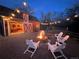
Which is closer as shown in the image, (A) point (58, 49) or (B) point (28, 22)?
(A) point (58, 49)

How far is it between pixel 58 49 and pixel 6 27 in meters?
12.0

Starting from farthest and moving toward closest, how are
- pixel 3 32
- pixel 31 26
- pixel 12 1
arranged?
pixel 12 1
pixel 31 26
pixel 3 32

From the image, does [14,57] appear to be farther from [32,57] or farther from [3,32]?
[3,32]

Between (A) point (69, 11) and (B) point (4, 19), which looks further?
(A) point (69, 11)

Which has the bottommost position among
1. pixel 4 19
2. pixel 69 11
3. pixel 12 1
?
pixel 4 19

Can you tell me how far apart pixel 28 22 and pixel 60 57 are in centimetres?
1810

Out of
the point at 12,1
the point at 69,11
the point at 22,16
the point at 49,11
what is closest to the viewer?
the point at 22,16

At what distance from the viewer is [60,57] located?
578 centimetres

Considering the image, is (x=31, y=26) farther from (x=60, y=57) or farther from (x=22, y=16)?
(x=60, y=57)

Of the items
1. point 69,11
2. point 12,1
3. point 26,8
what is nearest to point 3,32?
point 26,8

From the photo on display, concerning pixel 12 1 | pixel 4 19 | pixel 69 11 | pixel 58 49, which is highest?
pixel 12 1

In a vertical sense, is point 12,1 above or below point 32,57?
above

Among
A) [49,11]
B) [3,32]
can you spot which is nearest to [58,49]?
[3,32]

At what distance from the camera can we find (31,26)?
24.5 meters
